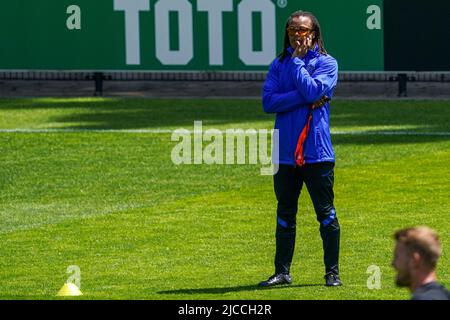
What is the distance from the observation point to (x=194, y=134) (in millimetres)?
23484

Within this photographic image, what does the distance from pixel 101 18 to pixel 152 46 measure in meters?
1.19

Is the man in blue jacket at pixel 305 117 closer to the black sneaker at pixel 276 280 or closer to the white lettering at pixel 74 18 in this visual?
the black sneaker at pixel 276 280

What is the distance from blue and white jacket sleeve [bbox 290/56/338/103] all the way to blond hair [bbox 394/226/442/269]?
5.01 meters

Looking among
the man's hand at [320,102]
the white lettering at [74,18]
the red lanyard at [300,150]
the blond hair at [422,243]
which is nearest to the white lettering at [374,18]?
the white lettering at [74,18]

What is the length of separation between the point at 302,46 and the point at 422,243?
527 centimetres

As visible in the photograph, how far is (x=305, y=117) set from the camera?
11.7m

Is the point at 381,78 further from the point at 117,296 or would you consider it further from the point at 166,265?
the point at 117,296

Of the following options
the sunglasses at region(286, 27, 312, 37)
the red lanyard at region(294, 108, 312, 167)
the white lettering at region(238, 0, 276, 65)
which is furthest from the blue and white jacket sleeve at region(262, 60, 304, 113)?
the white lettering at region(238, 0, 276, 65)

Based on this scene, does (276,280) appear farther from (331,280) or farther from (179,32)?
(179,32)

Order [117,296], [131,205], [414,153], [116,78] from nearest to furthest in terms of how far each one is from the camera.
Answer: [117,296] < [131,205] < [414,153] < [116,78]

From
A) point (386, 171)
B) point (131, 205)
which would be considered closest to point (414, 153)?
point (386, 171)

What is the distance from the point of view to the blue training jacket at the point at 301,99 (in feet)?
38.1

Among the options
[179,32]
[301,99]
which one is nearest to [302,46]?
[301,99]

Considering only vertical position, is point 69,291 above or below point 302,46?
below
